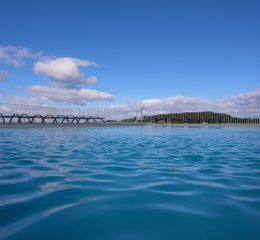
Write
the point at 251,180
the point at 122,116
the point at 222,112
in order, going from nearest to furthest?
1. the point at 251,180
2. the point at 222,112
3. the point at 122,116

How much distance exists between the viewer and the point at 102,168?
9.53 feet

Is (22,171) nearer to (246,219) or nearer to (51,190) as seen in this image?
(51,190)

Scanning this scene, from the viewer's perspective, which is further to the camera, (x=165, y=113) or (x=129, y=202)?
(x=165, y=113)

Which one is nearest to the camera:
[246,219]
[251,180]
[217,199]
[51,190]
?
[246,219]

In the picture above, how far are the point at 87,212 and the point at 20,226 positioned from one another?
0.43 metres

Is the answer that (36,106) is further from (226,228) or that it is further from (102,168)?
(226,228)

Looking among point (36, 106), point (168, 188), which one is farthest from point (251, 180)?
point (36, 106)

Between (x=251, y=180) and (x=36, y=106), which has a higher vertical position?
(x=36, y=106)

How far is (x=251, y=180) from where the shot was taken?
2.34m

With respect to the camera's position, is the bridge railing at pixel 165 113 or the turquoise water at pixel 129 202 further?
the bridge railing at pixel 165 113

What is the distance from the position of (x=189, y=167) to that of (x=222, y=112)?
59.7ft

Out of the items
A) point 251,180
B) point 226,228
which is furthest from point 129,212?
point 251,180

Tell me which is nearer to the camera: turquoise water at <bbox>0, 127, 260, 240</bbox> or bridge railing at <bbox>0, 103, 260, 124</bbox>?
turquoise water at <bbox>0, 127, 260, 240</bbox>

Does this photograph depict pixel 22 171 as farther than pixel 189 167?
No
